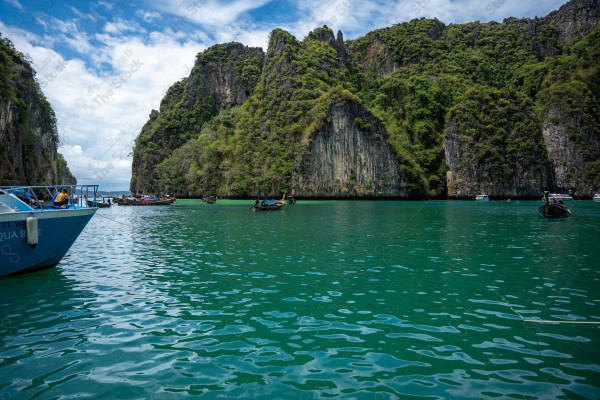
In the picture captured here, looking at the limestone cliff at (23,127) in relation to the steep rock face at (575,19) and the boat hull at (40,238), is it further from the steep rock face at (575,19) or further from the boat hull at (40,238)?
the steep rock face at (575,19)

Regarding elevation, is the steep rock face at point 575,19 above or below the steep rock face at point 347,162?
above

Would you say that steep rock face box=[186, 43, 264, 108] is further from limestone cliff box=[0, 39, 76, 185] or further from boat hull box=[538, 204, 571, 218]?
boat hull box=[538, 204, 571, 218]

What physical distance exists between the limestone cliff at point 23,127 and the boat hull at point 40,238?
37293mm

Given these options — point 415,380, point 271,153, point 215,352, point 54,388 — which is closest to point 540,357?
point 415,380

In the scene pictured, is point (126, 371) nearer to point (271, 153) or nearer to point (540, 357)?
point (540, 357)

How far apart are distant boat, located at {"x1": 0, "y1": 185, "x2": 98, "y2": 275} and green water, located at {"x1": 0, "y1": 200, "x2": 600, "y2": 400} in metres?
0.54

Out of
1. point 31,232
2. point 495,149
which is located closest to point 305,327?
point 31,232

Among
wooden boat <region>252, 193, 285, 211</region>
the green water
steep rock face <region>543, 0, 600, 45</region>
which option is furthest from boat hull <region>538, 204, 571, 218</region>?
steep rock face <region>543, 0, 600, 45</region>

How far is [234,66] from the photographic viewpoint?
13825 cm

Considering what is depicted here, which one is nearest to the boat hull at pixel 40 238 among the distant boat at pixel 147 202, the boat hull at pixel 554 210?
the boat hull at pixel 554 210

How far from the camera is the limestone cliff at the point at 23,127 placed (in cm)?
A: 4544

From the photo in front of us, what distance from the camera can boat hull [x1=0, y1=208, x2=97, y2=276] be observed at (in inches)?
485

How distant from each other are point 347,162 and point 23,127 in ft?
206

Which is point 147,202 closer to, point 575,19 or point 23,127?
point 23,127
